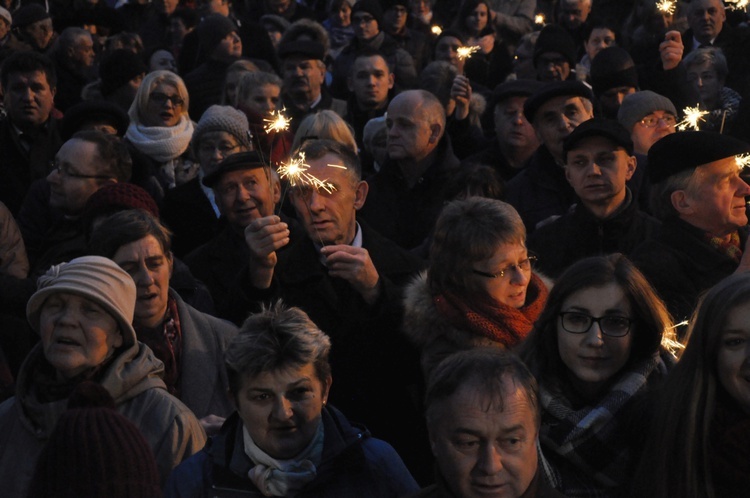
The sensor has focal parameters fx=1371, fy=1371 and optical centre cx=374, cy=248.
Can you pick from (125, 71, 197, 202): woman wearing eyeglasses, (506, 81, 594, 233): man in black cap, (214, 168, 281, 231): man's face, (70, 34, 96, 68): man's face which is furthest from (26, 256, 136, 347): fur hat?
(70, 34, 96, 68): man's face

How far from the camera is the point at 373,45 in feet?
40.7

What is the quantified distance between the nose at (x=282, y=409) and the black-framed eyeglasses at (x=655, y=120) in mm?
4435

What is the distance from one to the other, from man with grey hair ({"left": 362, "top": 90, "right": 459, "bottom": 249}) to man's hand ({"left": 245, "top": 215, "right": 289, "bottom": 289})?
216cm

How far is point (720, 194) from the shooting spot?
6012 millimetres

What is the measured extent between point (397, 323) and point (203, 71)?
19.6 feet

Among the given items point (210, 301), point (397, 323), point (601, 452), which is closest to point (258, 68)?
point (210, 301)

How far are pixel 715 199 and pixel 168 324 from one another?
243cm

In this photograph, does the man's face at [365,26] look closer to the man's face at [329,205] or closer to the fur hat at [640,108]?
the fur hat at [640,108]

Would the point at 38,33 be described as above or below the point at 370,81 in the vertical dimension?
below

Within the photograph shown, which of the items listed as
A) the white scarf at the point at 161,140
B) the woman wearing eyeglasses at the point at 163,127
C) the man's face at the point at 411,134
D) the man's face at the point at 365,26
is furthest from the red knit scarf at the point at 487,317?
the man's face at the point at 365,26

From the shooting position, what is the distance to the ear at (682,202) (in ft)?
19.7

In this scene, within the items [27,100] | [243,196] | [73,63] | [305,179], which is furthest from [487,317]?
[73,63]

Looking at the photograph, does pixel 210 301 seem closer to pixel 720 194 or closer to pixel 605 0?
pixel 720 194

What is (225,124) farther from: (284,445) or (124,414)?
(284,445)
